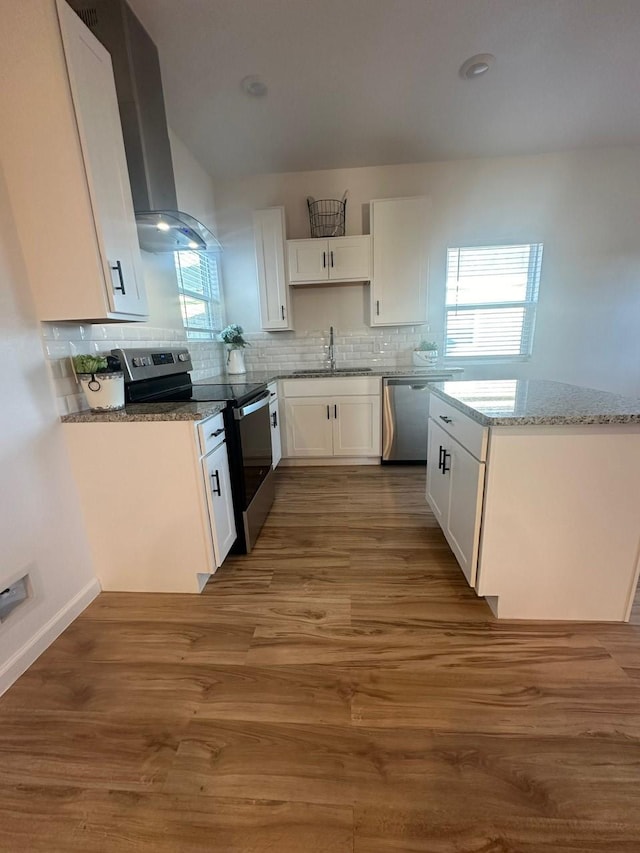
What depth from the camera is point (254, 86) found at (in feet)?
7.36

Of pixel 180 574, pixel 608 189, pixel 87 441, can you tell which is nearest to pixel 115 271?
pixel 87 441

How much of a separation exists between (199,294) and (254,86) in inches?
59.8

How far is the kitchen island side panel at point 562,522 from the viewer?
129cm

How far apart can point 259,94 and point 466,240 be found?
2.22 metres

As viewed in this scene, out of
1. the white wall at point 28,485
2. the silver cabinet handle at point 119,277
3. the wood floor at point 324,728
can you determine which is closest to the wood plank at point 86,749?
the wood floor at point 324,728

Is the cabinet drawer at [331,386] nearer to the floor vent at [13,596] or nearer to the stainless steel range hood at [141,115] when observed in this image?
the stainless steel range hood at [141,115]

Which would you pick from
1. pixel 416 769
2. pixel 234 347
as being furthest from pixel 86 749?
pixel 234 347

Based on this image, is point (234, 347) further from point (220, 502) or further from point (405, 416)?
point (220, 502)

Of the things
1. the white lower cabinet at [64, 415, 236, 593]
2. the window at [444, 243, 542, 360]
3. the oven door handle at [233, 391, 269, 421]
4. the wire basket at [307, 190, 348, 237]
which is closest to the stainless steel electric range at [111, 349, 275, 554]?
the oven door handle at [233, 391, 269, 421]

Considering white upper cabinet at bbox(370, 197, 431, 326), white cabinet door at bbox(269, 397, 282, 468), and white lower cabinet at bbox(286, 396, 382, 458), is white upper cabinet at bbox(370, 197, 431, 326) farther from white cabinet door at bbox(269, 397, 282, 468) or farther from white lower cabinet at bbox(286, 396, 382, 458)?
white cabinet door at bbox(269, 397, 282, 468)

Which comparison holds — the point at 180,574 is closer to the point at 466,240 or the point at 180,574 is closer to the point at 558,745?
the point at 558,745

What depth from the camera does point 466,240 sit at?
11.2 feet

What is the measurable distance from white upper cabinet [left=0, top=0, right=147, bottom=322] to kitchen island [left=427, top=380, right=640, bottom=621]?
1693 mm

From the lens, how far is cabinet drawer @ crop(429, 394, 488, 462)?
135 centimetres
